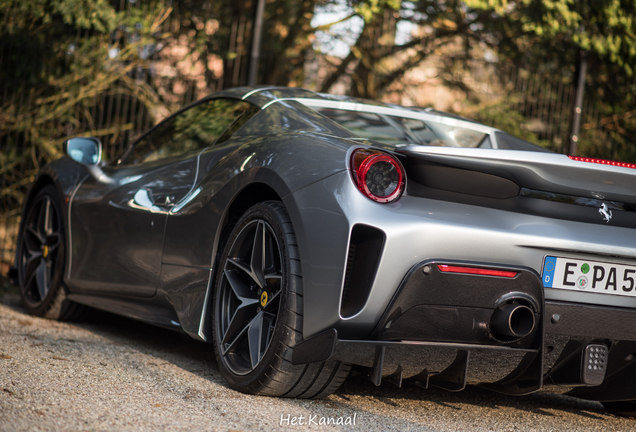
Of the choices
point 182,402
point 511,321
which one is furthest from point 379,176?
point 182,402

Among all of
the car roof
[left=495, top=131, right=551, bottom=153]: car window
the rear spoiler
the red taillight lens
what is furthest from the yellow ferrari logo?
[left=495, top=131, right=551, bottom=153]: car window

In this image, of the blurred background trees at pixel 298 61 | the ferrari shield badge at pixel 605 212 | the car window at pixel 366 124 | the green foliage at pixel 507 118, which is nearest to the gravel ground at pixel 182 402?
the ferrari shield badge at pixel 605 212

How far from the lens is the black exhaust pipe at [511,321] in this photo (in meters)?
2.18

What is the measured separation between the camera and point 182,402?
2355 mm

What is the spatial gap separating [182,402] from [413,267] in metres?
0.98

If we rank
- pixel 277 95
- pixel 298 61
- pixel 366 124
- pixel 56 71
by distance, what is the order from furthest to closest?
pixel 298 61 < pixel 56 71 < pixel 277 95 < pixel 366 124

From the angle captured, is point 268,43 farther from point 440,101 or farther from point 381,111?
point 381,111

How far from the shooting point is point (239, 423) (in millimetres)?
2123

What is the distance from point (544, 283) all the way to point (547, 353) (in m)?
0.28

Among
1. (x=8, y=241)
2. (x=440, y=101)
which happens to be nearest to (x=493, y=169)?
(x=8, y=241)

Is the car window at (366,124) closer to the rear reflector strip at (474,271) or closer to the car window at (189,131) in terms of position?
the car window at (189,131)

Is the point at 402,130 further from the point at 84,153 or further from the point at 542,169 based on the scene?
the point at 84,153

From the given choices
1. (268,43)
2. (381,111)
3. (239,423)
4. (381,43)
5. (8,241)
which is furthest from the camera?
(381,43)

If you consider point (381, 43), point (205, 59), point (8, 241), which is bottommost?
point (8, 241)
